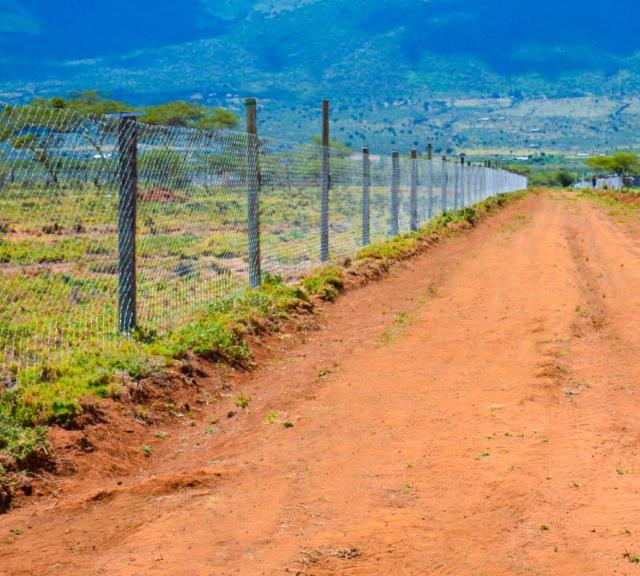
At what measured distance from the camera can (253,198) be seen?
12812mm

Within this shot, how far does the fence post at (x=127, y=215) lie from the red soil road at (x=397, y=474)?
4.48ft

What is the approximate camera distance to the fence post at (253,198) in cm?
1279

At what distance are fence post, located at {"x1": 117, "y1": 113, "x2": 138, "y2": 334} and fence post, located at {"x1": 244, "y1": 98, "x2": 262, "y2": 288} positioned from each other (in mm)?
3399

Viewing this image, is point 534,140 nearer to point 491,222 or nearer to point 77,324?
point 491,222

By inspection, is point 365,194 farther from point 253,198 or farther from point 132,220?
point 132,220

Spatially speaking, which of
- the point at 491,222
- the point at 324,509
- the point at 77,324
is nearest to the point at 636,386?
the point at 324,509

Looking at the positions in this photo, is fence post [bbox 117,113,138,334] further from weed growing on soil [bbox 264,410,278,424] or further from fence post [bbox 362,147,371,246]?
fence post [bbox 362,147,371,246]

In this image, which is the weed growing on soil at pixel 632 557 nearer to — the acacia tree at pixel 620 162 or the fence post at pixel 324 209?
the fence post at pixel 324 209

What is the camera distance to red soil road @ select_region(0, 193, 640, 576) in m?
5.22

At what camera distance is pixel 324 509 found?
5.85m

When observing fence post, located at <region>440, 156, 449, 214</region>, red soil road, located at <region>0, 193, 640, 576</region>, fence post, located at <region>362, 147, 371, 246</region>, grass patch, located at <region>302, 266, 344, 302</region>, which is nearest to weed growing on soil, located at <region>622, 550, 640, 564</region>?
red soil road, located at <region>0, 193, 640, 576</region>

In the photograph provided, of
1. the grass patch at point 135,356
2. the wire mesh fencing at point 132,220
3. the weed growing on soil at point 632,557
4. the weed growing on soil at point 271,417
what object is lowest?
the weed growing on soil at point 632,557

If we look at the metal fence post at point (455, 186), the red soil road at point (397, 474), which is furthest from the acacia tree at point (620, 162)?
the red soil road at point (397, 474)

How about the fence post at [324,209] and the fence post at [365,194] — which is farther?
the fence post at [365,194]
